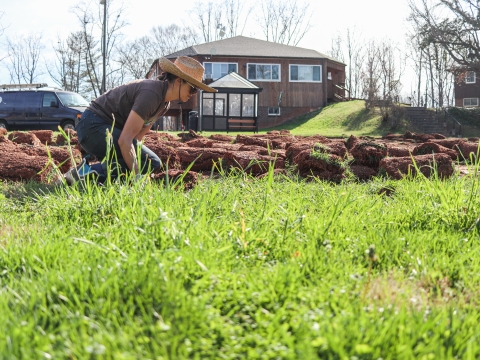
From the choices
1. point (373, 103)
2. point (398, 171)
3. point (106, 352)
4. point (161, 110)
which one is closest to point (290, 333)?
point (106, 352)

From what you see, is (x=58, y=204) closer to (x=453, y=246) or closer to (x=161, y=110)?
(x=161, y=110)

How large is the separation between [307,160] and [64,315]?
17.3 feet

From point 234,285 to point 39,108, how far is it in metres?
22.4

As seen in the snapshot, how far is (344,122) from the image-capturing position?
35969mm

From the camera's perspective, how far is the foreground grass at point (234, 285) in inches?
73.0

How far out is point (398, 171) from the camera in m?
6.72

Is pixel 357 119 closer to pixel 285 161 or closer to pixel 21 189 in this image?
pixel 285 161

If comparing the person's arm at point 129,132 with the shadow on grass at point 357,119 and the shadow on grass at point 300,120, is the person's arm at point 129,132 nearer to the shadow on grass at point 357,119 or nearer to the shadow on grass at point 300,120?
the shadow on grass at point 357,119

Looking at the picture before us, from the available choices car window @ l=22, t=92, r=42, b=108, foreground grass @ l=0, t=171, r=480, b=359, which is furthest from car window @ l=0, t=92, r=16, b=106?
foreground grass @ l=0, t=171, r=480, b=359

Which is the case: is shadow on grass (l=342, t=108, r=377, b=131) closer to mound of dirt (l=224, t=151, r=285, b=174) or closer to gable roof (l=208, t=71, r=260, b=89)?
gable roof (l=208, t=71, r=260, b=89)

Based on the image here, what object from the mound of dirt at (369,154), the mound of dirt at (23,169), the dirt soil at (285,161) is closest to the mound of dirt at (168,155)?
the dirt soil at (285,161)

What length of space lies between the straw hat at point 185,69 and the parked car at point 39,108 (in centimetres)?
1764

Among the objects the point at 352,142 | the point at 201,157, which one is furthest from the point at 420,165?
the point at 201,157

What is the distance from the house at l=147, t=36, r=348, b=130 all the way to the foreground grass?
38.7m
